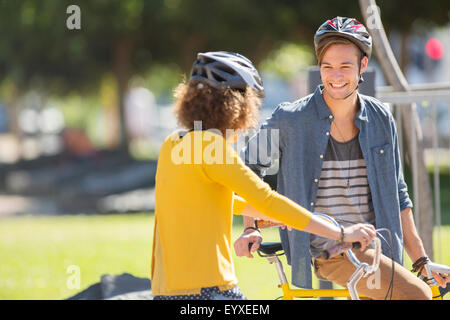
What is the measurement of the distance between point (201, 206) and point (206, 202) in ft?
0.07

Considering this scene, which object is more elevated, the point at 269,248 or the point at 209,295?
the point at 269,248

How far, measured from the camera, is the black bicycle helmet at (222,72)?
278cm

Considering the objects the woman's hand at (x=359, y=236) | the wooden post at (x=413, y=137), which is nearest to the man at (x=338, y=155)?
the woman's hand at (x=359, y=236)

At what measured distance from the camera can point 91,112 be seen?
46500mm

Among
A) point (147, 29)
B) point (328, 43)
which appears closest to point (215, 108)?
point (328, 43)

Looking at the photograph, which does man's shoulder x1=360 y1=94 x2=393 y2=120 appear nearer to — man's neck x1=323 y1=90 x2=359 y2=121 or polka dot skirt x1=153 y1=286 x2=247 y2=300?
man's neck x1=323 y1=90 x2=359 y2=121

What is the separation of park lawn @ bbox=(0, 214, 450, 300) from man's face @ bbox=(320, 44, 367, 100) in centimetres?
242

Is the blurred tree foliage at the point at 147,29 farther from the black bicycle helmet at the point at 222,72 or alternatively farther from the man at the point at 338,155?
the black bicycle helmet at the point at 222,72

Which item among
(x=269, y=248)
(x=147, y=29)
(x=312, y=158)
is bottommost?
(x=269, y=248)

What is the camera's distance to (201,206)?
2.66 metres

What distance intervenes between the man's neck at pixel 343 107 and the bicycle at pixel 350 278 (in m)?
0.68

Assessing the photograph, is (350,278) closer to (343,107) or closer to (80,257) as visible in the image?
(343,107)

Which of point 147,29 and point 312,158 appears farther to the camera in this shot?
point 147,29

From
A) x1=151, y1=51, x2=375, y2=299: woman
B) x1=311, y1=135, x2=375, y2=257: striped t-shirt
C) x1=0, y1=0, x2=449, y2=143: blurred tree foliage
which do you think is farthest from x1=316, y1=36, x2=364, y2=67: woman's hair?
x1=0, y1=0, x2=449, y2=143: blurred tree foliage
